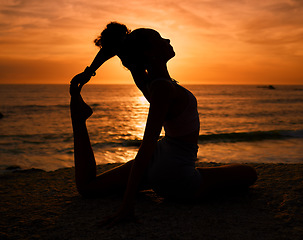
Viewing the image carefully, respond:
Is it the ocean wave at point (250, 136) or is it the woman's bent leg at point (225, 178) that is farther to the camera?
the ocean wave at point (250, 136)

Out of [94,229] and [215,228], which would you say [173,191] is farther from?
[94,229]

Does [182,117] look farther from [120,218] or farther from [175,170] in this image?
[120,218]

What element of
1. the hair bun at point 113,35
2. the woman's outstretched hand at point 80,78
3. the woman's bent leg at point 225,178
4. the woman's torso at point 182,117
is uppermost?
the hair bun at point 113,35

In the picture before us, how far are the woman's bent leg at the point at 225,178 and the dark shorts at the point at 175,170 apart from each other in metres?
0.10

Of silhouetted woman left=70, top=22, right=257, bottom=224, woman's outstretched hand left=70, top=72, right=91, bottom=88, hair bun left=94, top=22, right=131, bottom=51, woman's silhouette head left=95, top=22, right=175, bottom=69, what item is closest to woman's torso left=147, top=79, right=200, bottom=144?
silhouetted woman left=70, top=22, right=257, bottom=224

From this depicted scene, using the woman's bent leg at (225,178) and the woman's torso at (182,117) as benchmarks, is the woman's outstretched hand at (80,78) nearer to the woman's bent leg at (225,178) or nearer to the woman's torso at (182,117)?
the woman's torso at (182,117)

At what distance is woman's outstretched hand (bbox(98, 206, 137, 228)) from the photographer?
6.94ft

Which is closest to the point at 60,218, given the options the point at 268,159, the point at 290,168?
the point at 290,168

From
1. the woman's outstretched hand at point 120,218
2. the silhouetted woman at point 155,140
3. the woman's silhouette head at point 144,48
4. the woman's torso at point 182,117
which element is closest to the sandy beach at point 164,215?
the woman's outstretched hand at point 120,218

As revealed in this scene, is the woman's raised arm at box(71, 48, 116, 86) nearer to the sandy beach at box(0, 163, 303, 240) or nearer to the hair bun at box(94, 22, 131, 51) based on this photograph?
the hair bun at box(94, 22, 131, 51)

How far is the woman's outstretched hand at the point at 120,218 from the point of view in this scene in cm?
212

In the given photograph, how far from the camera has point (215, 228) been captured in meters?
2.15

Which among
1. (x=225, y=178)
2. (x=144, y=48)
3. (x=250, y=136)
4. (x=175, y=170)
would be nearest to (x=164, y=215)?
(x=175, y=170)

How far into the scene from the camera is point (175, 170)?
7.63 feet
